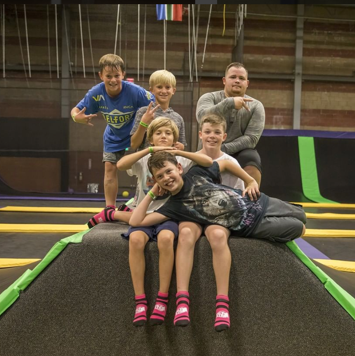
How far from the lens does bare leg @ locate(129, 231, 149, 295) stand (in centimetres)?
162

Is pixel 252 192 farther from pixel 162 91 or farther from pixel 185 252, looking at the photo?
pixel 162 91

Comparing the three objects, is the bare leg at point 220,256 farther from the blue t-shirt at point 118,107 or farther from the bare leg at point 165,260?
the blue t-shirt at point 118,107

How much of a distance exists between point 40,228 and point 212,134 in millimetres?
2626

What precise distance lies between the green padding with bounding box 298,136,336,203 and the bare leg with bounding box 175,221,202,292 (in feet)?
16.2

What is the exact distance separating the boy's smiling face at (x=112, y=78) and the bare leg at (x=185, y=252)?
1.22 metres

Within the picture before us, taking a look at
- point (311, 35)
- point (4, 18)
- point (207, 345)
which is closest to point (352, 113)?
point (311, 35)

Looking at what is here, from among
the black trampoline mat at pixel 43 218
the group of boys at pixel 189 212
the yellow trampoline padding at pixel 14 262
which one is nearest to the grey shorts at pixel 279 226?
the group of boys at pixel 189 212

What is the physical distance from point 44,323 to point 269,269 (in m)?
0.85

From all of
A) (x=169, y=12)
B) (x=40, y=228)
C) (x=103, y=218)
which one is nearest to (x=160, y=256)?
(x=103, y=218)

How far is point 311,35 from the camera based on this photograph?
8.35 meters

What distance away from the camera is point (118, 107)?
2.70 m

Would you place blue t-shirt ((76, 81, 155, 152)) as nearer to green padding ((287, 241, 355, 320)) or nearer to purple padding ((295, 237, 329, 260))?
green padding ((287, 241, 355, 320))

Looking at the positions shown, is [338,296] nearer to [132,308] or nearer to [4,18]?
[132,308]

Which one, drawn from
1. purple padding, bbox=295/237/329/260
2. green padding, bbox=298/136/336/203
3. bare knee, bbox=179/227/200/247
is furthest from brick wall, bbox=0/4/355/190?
bare knee, bbox=179/227/200/247
